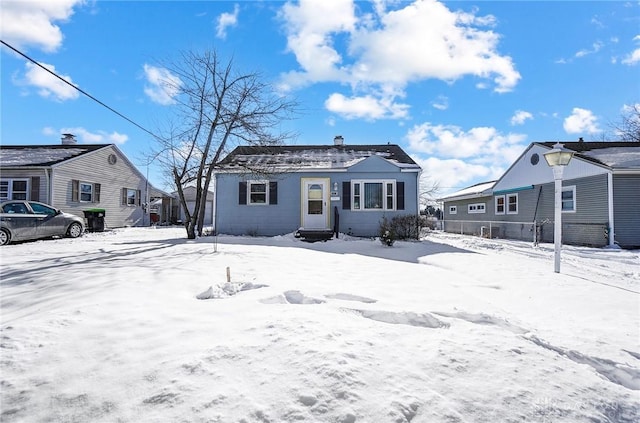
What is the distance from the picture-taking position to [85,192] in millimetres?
18031

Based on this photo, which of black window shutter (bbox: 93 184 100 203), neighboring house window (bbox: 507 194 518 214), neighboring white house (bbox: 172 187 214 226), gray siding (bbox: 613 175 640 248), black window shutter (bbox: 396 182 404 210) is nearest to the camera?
gray siding (bbox: 613 175 640 248)

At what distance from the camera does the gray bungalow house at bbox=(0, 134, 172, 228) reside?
15.9 metres

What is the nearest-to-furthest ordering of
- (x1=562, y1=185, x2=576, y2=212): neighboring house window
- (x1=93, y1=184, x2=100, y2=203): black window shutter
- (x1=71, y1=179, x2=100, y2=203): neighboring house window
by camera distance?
(x1=562, y1=185, x2=576, y2=212): neighboring house window
(x1=71, y1=179, x2=100, y2=203): neighboring house window
(x1=93, y1=184, x2=100, y2=203): black window shutter

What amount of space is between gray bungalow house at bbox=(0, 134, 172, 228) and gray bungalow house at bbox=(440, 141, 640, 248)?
22.1 m

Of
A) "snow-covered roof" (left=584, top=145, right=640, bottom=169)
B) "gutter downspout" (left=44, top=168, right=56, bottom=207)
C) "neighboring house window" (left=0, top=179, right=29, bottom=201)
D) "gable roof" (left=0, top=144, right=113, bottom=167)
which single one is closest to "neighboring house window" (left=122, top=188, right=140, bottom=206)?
"gable roof" (left=0, top=144, right=113, bottom=167)

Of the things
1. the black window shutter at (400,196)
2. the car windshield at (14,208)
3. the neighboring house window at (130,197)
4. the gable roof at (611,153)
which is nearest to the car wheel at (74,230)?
the car windshield at (14,208)

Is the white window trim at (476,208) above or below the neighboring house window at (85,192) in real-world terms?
below

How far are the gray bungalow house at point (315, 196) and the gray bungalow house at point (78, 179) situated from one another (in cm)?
941

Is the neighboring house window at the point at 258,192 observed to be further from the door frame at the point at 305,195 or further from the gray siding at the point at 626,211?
the gray siding at the point at 626,211

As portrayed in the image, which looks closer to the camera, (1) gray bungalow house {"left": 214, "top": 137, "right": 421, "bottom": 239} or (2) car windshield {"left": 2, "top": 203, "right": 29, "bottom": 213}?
(2) car windshield {"left": 2, "top": 203, "right": 29, "bottom": 213}

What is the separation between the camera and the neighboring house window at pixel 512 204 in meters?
17.5

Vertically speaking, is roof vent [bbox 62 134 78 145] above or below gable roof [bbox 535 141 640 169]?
above

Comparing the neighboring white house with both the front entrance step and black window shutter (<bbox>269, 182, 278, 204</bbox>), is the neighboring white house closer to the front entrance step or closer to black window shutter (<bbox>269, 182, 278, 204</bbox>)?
black window shutter (<bbox>269, 182, 278, 204</bbox>)

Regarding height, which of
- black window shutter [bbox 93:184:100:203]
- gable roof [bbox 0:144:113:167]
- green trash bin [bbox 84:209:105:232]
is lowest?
green trash bin [bbox 84:209:105:232]
